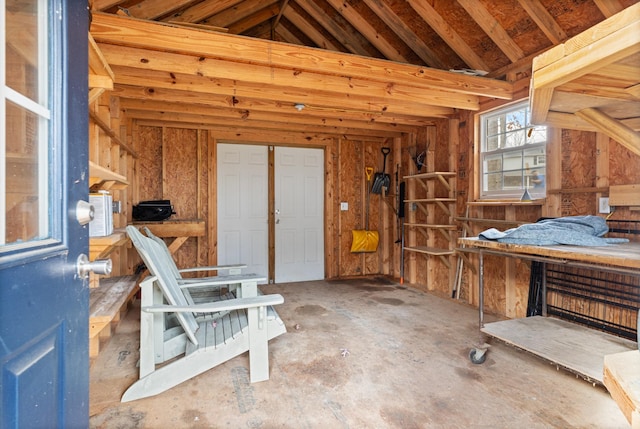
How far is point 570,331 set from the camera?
8.41ft

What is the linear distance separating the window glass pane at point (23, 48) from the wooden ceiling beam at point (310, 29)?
4.43 m

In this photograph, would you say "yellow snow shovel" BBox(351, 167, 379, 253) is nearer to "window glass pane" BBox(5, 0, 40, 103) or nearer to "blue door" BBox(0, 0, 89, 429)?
"blue door" BBox(0, 0, 89, 429)

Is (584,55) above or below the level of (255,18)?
below

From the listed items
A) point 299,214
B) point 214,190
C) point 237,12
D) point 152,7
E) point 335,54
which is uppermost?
point 237,12

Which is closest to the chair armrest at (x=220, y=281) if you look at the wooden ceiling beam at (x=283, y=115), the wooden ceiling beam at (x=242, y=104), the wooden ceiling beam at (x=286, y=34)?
the wooden ceiling beam at (x=242, y=104)

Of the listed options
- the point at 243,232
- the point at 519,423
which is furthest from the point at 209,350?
the point at 243,232

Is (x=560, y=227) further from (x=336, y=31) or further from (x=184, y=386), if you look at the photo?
(x=336, y=31)

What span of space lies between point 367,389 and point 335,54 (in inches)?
99.5

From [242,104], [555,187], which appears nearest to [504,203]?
[555,187]

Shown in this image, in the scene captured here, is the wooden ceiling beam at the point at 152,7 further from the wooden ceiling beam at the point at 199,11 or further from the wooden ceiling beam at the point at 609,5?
the wooden ceiling beam at the point at 609,5

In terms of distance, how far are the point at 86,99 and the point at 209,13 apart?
3.37 meters

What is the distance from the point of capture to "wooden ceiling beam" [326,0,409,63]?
3.90 m

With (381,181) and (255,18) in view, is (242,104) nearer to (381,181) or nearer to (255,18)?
(255,18)

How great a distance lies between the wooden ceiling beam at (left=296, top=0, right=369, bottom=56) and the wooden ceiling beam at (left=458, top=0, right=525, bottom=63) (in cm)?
157
